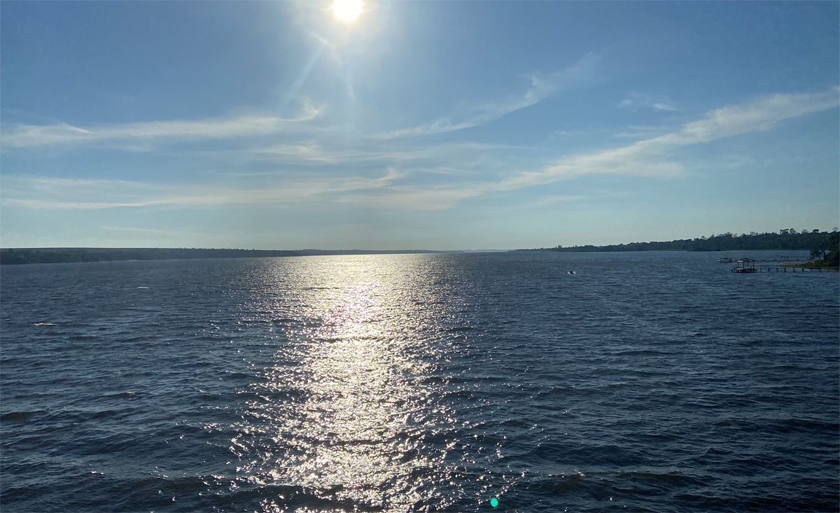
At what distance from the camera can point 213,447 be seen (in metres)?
22.1

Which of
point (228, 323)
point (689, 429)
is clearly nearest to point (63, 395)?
point (228, 323)

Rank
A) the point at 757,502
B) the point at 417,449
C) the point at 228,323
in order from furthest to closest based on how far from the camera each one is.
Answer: the point at 228,323 → the point at 417,449 → the point at 757,502

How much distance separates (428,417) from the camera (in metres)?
25.5

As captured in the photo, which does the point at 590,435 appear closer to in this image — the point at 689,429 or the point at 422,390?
the point at 689,429

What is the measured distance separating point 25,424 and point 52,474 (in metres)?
8.32

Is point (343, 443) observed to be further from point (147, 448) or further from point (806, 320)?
point (806, 320)

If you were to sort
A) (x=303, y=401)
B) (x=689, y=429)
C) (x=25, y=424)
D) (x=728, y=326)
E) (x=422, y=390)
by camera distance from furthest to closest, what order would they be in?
(x=728, y=326), (x=422, y=390), (x=303, y=401), (x=25, y=424), (x=689, y=429)

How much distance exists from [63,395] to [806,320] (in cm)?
6988

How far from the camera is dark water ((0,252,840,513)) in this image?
18.1 m

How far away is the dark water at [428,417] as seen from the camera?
18.1 metres

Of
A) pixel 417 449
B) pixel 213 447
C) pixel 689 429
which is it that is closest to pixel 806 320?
pixel 689 429

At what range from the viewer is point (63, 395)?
30.5m

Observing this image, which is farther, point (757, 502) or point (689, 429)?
point (689, 429)

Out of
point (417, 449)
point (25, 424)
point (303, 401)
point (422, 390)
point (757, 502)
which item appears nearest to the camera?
point (757, 502)
